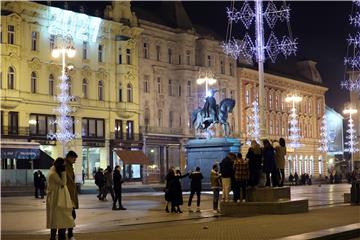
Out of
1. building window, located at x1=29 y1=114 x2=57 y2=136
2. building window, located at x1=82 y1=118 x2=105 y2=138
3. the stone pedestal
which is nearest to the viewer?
the stone pedestal

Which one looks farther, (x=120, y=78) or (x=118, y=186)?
(x=120, y=78)

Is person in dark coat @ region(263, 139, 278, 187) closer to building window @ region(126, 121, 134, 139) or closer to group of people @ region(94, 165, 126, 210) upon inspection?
group of people @ region(94, 165, 126, 210)

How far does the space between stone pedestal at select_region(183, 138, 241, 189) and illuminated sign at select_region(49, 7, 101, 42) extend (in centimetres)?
2397

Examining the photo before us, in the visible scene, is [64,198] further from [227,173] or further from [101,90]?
[101,90]

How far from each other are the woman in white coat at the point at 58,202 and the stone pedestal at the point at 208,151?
2558 centimetres

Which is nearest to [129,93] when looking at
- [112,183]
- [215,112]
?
[215,112]

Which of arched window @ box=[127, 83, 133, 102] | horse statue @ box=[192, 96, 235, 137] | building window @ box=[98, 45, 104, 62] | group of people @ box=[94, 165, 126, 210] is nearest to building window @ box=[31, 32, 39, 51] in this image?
building window @ box=[98, 45, 104, 62]

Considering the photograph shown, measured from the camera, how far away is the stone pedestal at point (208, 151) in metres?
38.5

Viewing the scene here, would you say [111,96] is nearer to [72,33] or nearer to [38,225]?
[72,33]

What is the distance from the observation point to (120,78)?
6562 centimetres

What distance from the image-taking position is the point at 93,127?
63438 millimetres

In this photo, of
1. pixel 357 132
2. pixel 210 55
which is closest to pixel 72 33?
pixel 210 55

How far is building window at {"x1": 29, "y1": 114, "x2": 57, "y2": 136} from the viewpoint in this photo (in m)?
57.5

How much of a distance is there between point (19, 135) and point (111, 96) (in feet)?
39.0
